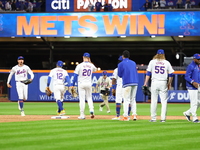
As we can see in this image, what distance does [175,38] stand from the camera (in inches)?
1478

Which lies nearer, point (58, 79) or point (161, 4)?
point (58, 79)

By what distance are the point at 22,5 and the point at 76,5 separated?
427 cm

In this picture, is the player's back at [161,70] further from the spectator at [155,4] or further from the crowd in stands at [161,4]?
the spectator at [155,4]

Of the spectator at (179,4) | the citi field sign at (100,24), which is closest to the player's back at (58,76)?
the citi field sign at (100,24)

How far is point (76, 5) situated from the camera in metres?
38.6

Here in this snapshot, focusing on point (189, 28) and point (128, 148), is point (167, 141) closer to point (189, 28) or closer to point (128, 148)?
point (128, 148)

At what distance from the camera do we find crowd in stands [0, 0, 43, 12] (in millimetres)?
37875

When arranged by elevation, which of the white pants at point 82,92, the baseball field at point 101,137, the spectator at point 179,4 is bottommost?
the baseball field at point 101,137

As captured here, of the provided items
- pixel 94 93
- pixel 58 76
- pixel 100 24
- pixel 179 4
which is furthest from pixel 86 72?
pixel 179 4

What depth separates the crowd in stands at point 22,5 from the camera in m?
37.9

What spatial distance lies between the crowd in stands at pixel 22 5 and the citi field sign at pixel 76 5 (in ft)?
3.16

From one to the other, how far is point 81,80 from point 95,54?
89.2 ft

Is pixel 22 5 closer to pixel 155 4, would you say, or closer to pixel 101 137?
pixel 155 4

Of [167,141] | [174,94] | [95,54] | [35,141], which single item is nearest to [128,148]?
[167,141]
